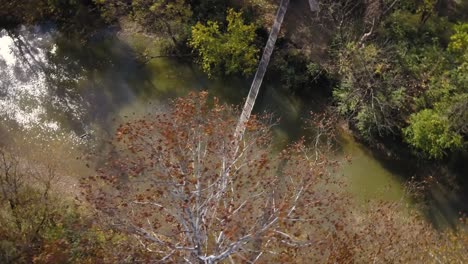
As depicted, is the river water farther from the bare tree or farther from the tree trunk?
the bare tree

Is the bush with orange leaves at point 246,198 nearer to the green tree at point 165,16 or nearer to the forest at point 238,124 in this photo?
the forest at point 238,124

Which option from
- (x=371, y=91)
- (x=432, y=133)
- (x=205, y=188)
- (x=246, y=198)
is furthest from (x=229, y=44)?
(x=432, y=133)

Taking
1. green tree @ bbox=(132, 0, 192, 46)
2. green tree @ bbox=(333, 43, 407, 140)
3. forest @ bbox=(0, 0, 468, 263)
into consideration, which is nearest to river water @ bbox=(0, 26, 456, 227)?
forest @ bbox=(0, 0, 468, 263)

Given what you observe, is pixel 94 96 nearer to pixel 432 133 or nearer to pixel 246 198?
pixel 246 198

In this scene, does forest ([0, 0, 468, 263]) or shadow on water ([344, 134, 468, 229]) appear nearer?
forest ([0, 0, 468, 263])

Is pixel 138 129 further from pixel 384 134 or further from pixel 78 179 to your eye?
pixel 384 134

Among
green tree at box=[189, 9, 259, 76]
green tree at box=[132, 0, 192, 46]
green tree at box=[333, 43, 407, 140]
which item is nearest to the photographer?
green tree at box=[333, 43, 407, 140]

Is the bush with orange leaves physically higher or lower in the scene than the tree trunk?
lower

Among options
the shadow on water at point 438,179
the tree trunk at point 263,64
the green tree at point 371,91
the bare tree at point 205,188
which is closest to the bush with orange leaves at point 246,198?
the bare tree at point 205,188
